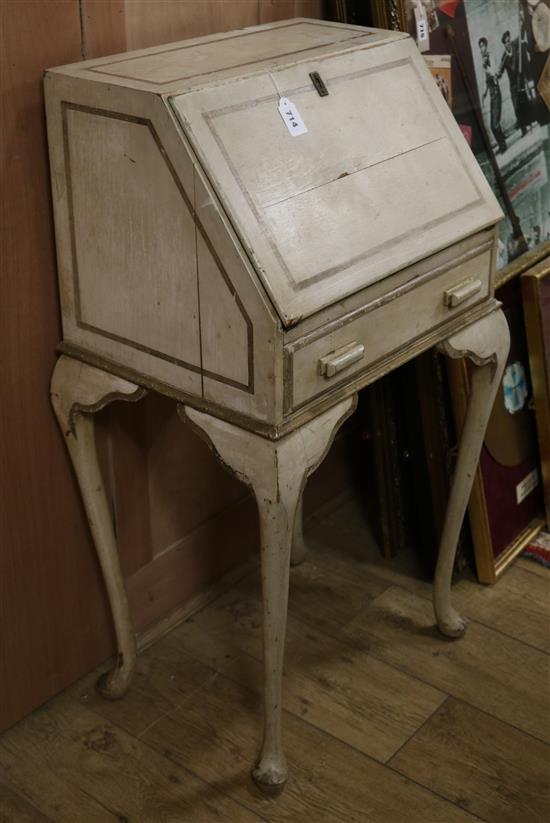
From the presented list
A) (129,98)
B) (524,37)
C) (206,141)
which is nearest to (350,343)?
(206,141)

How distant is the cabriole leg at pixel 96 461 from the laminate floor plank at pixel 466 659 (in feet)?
1.68

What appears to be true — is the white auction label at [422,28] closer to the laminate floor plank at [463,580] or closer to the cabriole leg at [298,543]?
the cabriole leg at [298,543]

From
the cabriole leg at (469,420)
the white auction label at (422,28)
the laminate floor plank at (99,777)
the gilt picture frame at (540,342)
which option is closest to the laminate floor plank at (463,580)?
the cabriole leg at (469,420)

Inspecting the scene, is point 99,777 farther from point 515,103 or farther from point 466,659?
point 515,103

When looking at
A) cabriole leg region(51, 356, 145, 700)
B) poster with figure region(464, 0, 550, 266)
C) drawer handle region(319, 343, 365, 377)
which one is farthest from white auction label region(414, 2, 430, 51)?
cabriole leg region(51, 356, 145, 700)

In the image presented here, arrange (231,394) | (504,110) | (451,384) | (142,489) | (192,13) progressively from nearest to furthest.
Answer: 1. (231,394)
2. (192,13)
3. (142,489)
4. (451,384)
5. (504,110)

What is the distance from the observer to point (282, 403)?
1.57 m

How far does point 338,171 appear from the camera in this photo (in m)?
1.67

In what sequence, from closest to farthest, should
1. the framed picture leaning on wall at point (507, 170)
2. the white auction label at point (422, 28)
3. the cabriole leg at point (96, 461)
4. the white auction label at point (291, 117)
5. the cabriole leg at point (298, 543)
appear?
the white auction label at point (291, 117)
the cabriole leg at point (96, 461)
the white auction label at point (422, 28)
the framed picture leaning on wall at point (507, 170)
the cabriole leg at point (298, 543)

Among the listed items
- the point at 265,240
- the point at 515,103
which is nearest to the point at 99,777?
the point at 265,240

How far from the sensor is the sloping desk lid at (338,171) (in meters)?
1.52

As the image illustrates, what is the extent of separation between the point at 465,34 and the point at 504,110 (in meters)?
0.21

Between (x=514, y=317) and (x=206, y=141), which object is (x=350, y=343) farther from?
(x=514, y=317)

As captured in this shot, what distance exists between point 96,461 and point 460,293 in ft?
2.35
